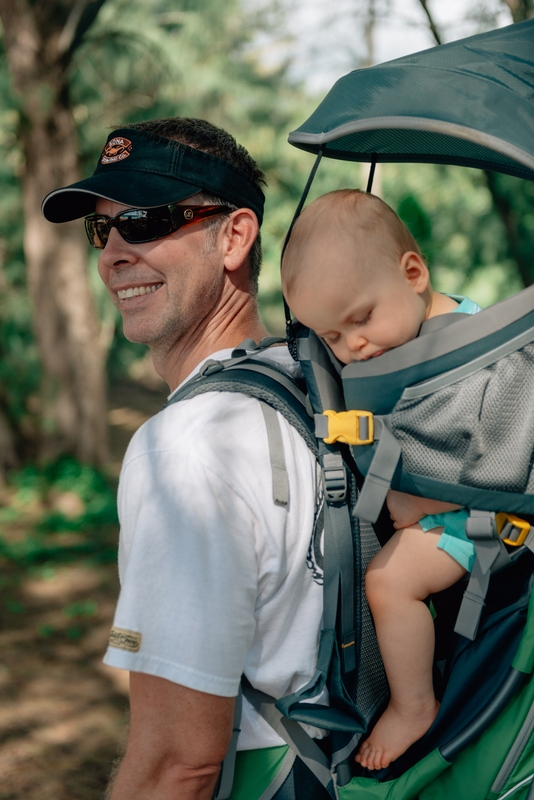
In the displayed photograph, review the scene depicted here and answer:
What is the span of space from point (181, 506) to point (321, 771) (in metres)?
0.64

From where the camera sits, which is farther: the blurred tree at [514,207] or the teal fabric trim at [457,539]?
the blurred tree at [514,207]

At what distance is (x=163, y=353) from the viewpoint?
2.11m

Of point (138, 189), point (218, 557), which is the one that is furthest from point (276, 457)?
point (138, 189)

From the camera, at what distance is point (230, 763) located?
1.43 meters

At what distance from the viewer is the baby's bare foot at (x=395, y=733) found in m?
1.54

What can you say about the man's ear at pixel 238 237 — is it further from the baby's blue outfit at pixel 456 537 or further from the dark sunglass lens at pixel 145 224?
the baby's blue outfit at pixel 456 537

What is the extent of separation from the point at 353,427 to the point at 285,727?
600 millimetres

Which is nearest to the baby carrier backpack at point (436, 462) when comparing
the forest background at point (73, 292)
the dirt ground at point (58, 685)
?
the dirt ground at point (58, 685)

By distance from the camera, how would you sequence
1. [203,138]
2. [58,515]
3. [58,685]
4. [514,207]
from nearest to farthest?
1. [203,138]
2. [58,685]
3. [514,207]
4. [58,515]

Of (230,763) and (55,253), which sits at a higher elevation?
(230,763)

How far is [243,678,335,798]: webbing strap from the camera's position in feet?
4.85

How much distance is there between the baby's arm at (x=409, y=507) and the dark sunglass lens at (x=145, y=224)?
2.96ft

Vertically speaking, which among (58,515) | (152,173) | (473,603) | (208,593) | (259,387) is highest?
(152,173)

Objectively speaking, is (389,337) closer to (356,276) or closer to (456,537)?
(356,276)
